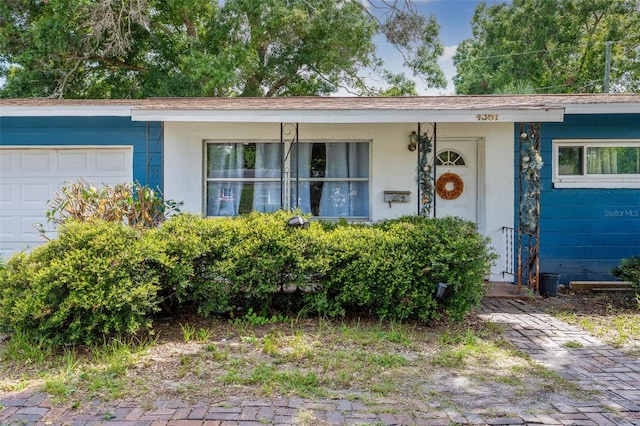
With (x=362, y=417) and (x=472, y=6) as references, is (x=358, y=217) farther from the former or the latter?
(x=472, y=6)

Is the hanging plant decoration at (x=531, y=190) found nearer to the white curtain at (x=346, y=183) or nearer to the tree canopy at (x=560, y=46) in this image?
the white curtain at (x=346, y=183)

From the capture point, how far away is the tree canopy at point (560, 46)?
17.2 m

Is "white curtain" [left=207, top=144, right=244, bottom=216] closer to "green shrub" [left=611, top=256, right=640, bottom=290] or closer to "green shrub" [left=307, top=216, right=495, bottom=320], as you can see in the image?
"green shrub" [left=307, top=216, right=495, bottom=320]

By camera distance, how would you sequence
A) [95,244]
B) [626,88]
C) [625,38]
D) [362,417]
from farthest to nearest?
[626,88] < [625,38] < [95,244] < [362,417]

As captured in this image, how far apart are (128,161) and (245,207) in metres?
1.96

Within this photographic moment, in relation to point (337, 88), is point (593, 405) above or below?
below

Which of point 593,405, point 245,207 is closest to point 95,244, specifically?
point 245,207

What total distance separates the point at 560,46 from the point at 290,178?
15.9 m

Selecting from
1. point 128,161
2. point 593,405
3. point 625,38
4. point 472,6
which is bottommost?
point 593,405

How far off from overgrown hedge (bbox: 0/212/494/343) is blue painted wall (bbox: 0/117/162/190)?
8.50 ft

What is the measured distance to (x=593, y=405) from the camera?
2.95m

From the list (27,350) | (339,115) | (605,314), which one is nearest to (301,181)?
(339,115)

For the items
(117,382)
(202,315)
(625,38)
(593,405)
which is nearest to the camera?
(593,405)

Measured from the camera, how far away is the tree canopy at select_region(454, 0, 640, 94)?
1716 cm
